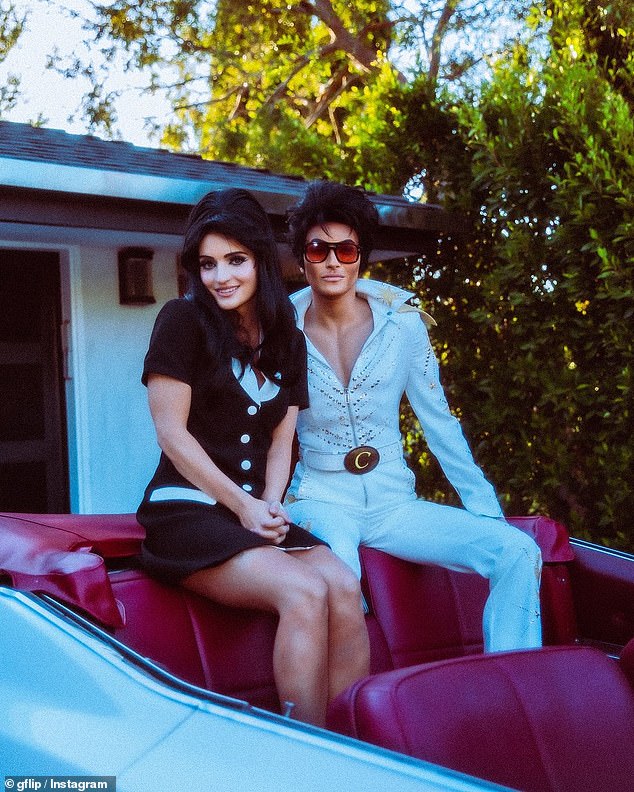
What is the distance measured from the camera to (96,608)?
7.35ft

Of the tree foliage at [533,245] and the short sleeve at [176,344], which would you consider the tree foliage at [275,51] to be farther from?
the short sleeve at [176,344]

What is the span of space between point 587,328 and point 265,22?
37.2 feet

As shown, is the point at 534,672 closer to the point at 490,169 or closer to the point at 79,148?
the point at 490,169

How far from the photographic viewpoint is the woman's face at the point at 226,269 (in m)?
2.94

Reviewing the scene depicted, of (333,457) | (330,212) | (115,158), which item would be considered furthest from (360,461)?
(115,158)

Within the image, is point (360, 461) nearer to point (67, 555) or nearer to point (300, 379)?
point (300, 379)

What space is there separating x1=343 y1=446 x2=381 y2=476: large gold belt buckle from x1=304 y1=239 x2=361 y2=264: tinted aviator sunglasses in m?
0.67

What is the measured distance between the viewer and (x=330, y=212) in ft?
11.2

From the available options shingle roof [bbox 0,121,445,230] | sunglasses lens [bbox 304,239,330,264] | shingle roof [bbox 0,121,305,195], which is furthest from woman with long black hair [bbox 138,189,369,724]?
shingle roof [bbox 0,121,305,195]

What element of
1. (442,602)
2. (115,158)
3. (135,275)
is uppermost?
(115,158)

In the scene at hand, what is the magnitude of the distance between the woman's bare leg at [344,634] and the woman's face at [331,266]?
3.83 feet

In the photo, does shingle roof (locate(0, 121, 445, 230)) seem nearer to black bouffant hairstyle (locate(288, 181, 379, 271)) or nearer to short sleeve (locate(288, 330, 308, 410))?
black bouffant hairstyle (locate(288, 181, 379, 271))

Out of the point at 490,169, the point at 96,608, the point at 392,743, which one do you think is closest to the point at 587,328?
the point at 490,169

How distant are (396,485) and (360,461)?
0.52ft
